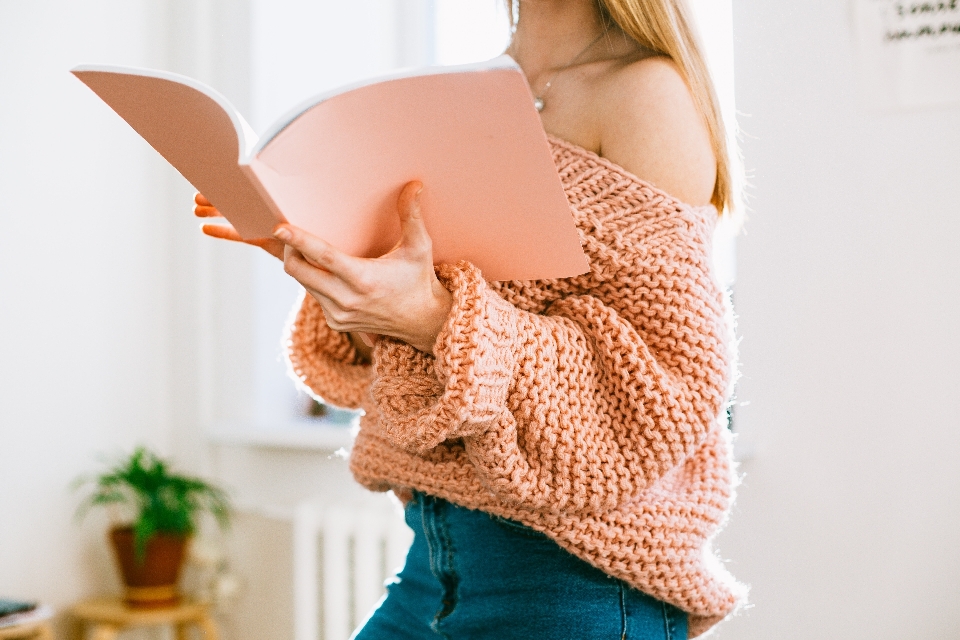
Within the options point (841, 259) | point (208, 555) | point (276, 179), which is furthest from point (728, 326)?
point (208, 555)

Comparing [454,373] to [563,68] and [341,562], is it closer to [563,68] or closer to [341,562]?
[563,68]

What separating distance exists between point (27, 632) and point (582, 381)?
4.99 feet

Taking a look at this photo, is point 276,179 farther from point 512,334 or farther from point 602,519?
point 602,519

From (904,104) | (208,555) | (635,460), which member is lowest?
(208,555)

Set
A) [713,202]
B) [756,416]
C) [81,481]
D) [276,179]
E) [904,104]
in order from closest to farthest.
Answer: [276,179]
[713,202]
[904,104]
[756,416]
[81,481]

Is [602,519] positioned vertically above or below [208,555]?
above

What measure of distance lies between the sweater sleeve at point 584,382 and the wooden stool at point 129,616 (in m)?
1.54

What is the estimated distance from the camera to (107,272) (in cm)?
223

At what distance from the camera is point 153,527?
203 centimetres

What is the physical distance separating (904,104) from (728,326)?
822 mm

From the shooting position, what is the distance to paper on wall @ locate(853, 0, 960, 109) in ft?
4.50

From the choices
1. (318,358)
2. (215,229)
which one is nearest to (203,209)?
(215,229)

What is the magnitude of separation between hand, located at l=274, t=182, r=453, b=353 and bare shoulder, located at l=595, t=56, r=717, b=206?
0.77 ft

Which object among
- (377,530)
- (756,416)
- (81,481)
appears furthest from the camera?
(81,481)
